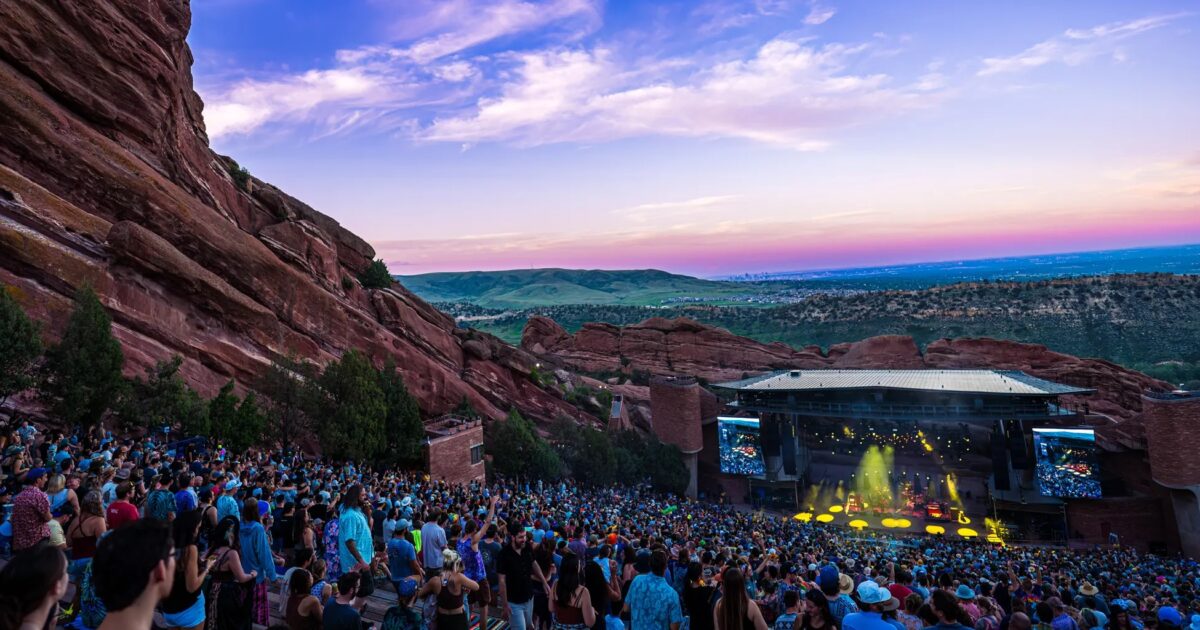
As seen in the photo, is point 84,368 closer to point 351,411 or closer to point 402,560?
point 351,411

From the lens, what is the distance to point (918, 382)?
47.0m

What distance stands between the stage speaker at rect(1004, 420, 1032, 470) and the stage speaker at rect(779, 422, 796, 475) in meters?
14.7

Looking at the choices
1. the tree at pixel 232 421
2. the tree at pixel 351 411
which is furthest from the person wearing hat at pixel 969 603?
the tree at pixel 232 421

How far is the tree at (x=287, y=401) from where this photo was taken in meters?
29.6

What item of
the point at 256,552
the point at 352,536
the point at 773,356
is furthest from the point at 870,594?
the point at 773,356

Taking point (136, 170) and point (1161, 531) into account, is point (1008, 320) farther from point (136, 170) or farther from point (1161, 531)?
point (136, 170)

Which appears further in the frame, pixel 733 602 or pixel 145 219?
pixel 145 219

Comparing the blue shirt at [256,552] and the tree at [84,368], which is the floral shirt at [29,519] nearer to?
the blue shirt at [256,552]

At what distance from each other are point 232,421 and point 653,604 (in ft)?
83.6

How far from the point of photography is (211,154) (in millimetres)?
40875

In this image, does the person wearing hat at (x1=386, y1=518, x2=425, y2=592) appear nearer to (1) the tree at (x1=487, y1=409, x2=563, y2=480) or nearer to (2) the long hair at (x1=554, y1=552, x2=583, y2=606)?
(2) the long hair at (x1=554, y1=552, x2=583, y2=606)

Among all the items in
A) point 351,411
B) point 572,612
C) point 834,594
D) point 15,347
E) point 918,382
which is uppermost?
point 15,347

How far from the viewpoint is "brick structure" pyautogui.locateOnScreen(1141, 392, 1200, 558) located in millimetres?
35969

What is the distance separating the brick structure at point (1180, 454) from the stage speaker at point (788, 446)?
71.8 feet
